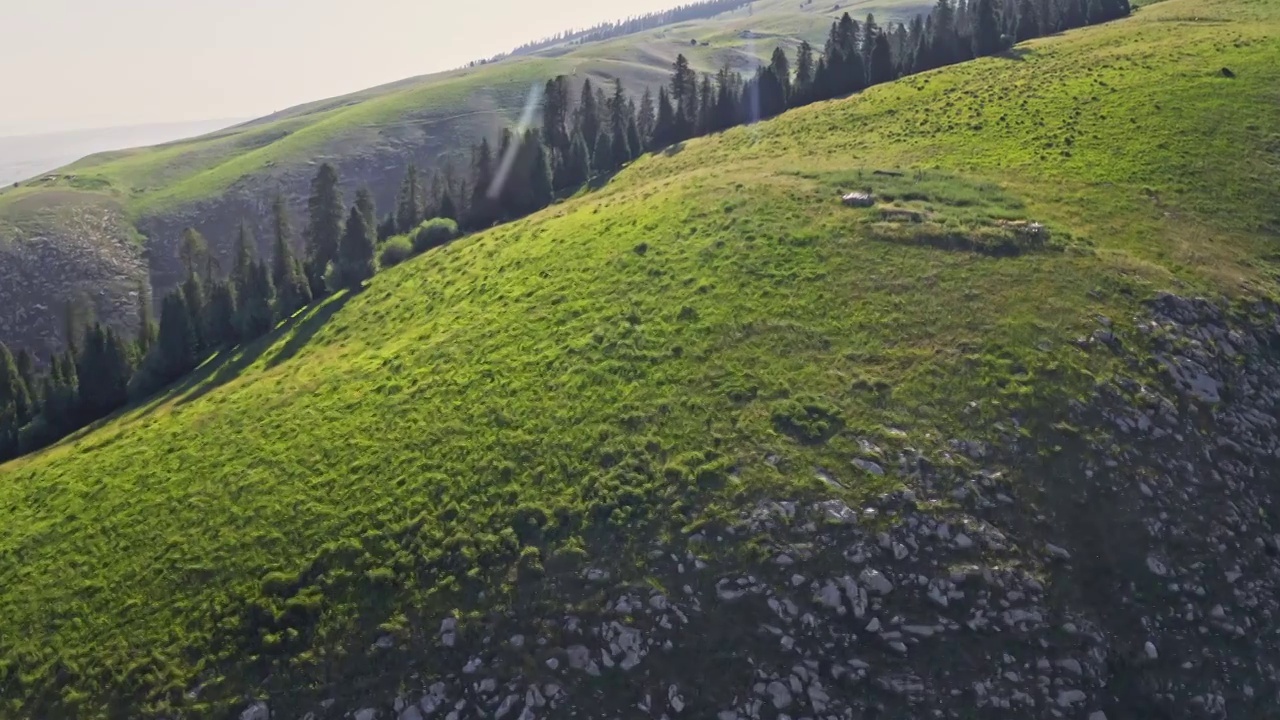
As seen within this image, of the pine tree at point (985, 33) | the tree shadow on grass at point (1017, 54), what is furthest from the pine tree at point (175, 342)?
the pine tree at point (985, 33)

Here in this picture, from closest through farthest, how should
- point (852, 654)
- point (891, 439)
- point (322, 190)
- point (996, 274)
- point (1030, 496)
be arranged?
point (852, 654), point (1030, 496), point (891, 439), point (996, 274), point (322, 190)

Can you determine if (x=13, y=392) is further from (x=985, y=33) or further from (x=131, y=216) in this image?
(x=131, y=216)

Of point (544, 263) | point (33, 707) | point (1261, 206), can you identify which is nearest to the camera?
point (33, 707)

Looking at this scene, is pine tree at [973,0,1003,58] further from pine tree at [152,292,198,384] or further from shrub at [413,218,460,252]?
pine tree at [152,292,198,384]

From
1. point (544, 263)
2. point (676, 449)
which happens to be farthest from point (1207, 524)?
point (544, 263)

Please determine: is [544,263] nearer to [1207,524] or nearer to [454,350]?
[454,350]
